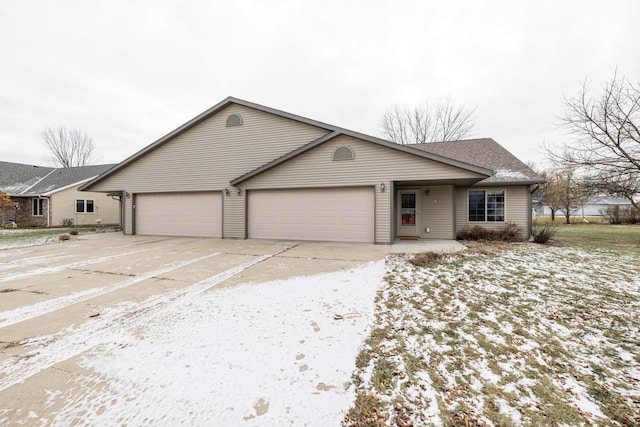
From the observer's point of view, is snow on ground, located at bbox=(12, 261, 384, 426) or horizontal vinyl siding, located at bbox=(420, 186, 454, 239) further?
horizontal vinyl siding, located at bbox=(420, 186, 454, 239)

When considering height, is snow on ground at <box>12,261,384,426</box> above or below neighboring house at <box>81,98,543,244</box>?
below

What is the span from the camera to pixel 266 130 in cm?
1161

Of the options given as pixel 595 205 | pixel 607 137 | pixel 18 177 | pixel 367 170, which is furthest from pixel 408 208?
pixel 595 205

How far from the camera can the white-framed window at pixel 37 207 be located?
18.6 meters

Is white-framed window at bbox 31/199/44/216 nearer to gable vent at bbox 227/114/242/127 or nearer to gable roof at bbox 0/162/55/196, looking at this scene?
gable roof at bbox 0/162/55/196

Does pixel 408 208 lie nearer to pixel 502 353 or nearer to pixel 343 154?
pixel 343 154

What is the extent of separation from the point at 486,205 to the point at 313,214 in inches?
308

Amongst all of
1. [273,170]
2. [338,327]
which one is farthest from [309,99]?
[338,327]

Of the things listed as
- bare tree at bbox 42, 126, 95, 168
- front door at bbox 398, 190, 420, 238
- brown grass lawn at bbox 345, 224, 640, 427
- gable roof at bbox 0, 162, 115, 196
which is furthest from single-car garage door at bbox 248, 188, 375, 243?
bare tree at bbox 42, 126, 95, 168

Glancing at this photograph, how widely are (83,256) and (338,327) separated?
851cm

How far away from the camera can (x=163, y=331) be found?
306 cm

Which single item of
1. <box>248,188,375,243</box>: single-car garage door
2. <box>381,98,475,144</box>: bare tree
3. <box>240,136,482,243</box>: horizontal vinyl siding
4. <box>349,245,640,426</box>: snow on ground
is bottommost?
<box>349,245,640,426</box>: snow on ground

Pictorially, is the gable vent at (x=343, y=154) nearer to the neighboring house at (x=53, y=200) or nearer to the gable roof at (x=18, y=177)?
the neighboring house at (x=53, y=200)

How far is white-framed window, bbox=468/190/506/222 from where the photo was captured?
11.1m
